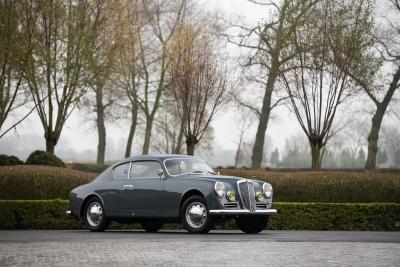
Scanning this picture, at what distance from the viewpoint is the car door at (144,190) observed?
53.2 ft

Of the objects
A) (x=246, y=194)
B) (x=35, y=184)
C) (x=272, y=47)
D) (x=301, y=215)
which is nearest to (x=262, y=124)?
(x=272, y=47)

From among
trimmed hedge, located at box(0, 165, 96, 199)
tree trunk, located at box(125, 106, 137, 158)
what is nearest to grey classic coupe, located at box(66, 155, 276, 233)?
trimmed hedge, located at box(0, 165, 96, 199)

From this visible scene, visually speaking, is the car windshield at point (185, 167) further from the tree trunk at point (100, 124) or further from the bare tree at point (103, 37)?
the tree trunk at point (100, 124)

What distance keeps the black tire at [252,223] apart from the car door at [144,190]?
186cm

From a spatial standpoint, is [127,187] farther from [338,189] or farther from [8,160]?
[8,160]

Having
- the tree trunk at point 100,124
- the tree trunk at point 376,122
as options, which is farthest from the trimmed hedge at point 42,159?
the tree trunk at point 100,124

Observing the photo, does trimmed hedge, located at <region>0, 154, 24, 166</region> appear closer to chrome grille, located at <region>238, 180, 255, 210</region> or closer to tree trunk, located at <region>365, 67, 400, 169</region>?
chrome grille, located at <region>238, 180, 255, 210</region>

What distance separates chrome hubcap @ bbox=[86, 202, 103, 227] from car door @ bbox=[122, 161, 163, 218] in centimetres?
84

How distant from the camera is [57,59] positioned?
28234 millimetres

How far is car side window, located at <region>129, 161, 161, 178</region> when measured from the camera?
54.4 feet

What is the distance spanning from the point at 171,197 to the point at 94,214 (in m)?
2.30

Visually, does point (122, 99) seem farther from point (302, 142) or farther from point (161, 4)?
point (302, 142)

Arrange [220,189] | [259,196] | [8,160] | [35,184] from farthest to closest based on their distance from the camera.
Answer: [8,160] → [35,184] → [259,196] → [220,189]

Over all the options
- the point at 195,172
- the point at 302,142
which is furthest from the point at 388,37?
the point at 302,142
